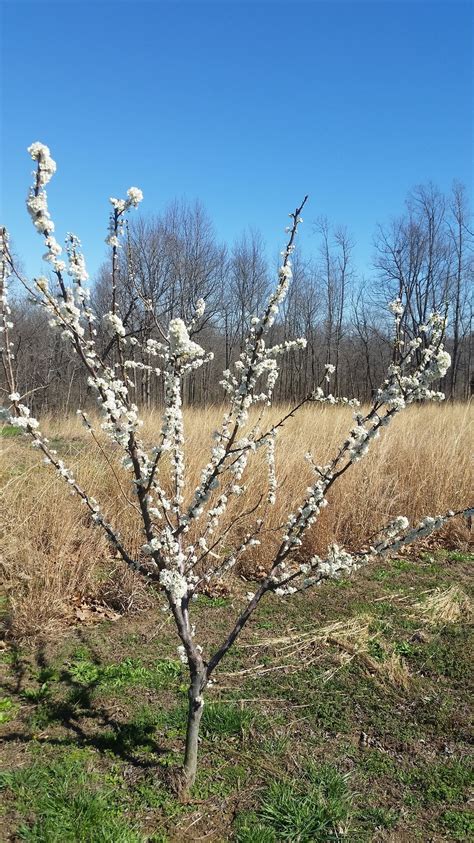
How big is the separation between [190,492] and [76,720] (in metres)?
2.52

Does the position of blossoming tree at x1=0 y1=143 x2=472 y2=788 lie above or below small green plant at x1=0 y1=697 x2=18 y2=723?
above

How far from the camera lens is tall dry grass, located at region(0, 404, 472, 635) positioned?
12.7 ft

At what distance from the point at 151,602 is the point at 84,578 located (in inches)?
20.8

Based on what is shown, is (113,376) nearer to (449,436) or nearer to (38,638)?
(38,638)

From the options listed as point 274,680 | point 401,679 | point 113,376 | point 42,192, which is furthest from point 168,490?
point 42,192

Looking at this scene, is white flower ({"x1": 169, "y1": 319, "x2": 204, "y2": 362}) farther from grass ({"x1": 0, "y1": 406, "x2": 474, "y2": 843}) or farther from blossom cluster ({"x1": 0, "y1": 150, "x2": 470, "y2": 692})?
grass ({"x1": 0, "y1": 406, "x2": 474, "y2": 843})

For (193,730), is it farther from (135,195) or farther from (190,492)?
(190,492)

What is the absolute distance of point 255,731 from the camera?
258 centimetres

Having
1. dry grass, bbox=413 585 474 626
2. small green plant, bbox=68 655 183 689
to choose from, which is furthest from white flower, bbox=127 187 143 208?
dry grass, bbox=413 585 474 626

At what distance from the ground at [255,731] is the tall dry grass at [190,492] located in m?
0.37

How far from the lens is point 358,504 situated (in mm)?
5777

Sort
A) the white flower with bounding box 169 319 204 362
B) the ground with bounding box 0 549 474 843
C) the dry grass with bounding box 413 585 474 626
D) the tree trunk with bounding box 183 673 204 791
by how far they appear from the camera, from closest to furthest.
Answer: the white flower with bounding box 169 319 204 362
the ground with bounding box 0 549 474 843
the tree trunk with bounding box 183 673 204 791
the dry grass with bounding box 413 585 474 626

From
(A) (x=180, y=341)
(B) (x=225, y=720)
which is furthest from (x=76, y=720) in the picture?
(A) (x=180, y=341)

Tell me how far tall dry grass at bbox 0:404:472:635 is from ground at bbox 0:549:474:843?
1.23ft
